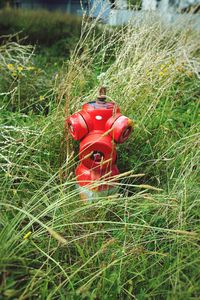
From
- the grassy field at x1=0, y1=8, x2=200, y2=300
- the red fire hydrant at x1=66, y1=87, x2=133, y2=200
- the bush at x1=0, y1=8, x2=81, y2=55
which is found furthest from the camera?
the bush at x1=0, y1=8, x2=81, y2=55

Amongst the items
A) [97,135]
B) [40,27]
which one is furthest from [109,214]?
[40,27]

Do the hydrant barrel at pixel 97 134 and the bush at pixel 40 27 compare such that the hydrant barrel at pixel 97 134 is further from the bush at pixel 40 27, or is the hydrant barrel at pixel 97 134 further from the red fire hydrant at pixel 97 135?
the bush at pixel 40 27

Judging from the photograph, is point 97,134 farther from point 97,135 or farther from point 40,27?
point 40,27

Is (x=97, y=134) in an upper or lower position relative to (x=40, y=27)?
upper

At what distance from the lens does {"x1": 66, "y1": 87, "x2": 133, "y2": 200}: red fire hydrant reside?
193 cm

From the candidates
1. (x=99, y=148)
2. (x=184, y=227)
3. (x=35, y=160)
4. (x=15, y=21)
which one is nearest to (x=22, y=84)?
(x=35, y=160)

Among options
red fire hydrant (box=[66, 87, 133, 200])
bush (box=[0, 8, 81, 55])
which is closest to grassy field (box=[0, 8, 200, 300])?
red fire hydrant (box=[66, 87, 133, 200])

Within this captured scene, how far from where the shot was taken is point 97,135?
1.96 m

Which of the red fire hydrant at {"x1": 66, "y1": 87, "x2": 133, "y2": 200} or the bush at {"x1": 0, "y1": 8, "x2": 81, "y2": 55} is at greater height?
the red fire hydrant at {"x1": 66, "y1": 87, "x2": 133, "y2": 200}

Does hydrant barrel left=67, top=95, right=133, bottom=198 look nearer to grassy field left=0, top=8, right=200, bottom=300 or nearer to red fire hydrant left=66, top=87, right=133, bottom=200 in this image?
red fire hydrant left=66, top=87, right=133, bottom=200

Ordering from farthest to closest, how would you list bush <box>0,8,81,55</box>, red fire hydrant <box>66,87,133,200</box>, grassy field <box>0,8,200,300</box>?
bush <box>0,8,81,55</box> < red fire hydrant <box>66,87,133,200</box> < grassy field <box>0,8,200,300</box>

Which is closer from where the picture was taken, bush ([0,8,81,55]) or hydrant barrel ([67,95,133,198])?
hydrant barrel ([67,95,133,198])

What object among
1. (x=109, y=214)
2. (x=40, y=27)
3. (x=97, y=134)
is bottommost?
(x=40, y=27)

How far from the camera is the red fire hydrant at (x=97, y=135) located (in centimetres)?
193
